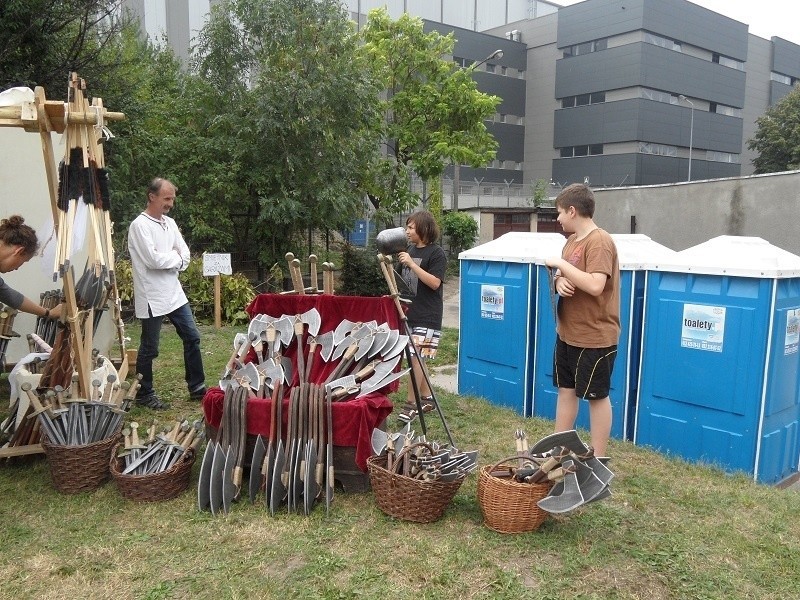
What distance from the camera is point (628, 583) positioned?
2.73 metres

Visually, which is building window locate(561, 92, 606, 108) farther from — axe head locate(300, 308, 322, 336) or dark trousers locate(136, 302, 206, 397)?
axe head locate(300, 308, 322, 336)

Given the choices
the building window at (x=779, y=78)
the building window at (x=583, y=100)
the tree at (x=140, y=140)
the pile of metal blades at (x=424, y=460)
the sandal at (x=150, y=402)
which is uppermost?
the building window at (x=779, y=78)

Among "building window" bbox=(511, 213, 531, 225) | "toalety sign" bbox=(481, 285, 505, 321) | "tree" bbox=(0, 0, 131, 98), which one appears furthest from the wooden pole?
"building window" bbox=(511, 213, 531, 225)

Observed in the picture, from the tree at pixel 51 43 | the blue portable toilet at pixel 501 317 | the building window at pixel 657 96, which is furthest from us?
the building window at pixel 657 96

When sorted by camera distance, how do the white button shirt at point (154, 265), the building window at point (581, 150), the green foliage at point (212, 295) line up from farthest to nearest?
the building window at point (581, 150)
the green foliage at point (212, 295)
the white button shirt at point (154, 265)

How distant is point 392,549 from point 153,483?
1.33 metres

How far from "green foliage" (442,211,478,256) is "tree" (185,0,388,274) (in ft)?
35.8

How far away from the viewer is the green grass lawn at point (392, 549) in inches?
105

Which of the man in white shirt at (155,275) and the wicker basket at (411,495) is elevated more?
the man in white shirt at (155,275)

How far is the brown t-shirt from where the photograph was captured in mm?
3379

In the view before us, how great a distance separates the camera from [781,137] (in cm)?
3712

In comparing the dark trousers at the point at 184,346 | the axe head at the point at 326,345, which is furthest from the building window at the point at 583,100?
the axe head at the point at 326,345

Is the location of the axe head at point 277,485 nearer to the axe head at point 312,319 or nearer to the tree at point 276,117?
the axe head at point 312,319

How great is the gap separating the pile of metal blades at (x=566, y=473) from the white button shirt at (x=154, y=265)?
2.94m
